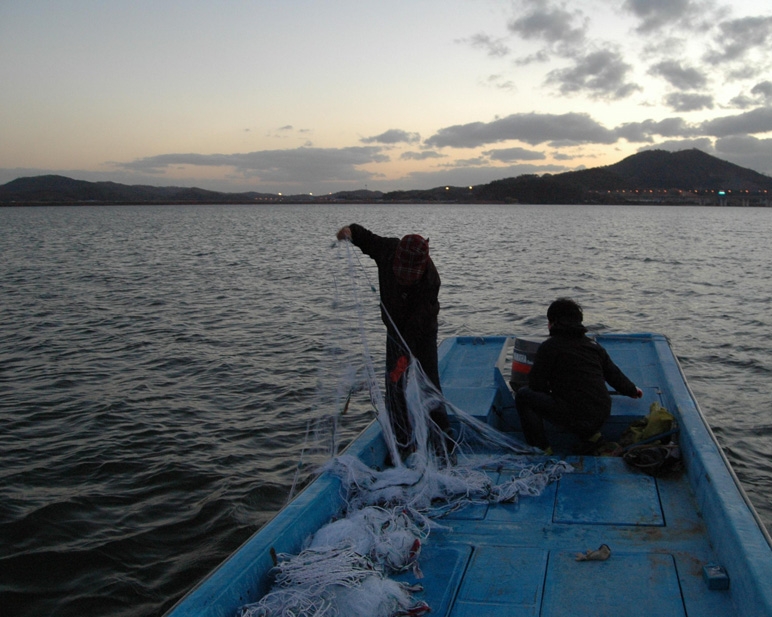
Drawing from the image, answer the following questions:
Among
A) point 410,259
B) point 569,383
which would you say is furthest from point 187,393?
point 569,383

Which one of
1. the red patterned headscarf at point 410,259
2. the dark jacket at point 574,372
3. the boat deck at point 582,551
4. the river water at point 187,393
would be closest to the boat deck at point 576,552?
the boat deck at point 582,551

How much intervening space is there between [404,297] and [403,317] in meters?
0.18

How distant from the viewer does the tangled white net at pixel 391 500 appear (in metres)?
3.38

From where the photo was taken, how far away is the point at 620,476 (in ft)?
16.4

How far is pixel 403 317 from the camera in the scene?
556cm

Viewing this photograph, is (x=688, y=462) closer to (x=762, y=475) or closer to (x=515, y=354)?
(x=515, y=354)

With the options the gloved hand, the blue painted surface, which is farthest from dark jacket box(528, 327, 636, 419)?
the gloved hand

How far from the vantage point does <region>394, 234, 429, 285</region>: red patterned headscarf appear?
16.8 feet

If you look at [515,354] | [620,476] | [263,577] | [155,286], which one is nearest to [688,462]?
[620,476]

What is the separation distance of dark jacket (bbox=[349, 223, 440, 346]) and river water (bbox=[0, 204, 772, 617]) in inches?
14.0

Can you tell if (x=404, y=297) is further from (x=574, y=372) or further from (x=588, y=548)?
(x=588, y=548)

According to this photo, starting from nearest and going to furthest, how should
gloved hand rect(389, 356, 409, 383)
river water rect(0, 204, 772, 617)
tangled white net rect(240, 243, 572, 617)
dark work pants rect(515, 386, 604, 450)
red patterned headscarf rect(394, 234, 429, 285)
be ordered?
1. tangled white net rect(240, 243, 572, 617)
2. red patterned headscarf rect(394, 234, 429, 285)
3. gloved hand rect(389, 356, 409, 383)
4. dark work pants rect(515, 386, 604, 450)
5. river water rect(0, 204, 772, 617)

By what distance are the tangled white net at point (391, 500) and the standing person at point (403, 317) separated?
0.12m

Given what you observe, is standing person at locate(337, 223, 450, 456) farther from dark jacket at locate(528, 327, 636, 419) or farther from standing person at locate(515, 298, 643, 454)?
dark jacket at locate(528, 327, 636, 419)
